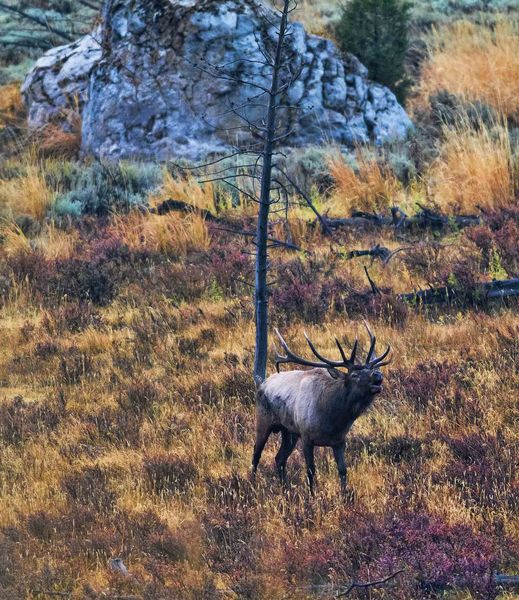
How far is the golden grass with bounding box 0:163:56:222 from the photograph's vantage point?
1338cm

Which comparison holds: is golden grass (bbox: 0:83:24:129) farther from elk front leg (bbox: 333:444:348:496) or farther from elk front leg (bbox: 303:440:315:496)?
elk front leg (bbox: 333:444:348:496)

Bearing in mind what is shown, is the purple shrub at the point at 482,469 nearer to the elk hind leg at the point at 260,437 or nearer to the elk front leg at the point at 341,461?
the elk front leg at the point at 341,461

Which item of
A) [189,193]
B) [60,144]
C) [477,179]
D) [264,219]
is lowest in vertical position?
[60,144]

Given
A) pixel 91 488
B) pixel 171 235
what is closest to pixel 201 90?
pixel 171 235

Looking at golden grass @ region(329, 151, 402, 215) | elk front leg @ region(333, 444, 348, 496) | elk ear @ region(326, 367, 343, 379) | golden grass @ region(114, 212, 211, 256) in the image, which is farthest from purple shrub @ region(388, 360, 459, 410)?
golden grass @ region(329, 151, 402, 215)

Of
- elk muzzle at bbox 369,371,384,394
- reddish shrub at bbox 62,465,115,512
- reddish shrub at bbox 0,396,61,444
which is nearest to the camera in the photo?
elk muzzle at bbox 369,371,384,394

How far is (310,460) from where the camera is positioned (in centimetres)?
508

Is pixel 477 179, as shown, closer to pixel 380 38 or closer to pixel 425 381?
pixel 425 381

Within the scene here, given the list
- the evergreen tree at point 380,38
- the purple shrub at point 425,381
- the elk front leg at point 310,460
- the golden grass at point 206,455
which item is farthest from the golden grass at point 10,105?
the elk front leg at point 310,460

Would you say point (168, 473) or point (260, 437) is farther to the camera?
point (168, 473)

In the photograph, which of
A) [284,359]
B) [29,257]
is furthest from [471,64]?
[284,359]

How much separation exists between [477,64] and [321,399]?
13.6 metres

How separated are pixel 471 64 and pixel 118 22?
6.53 metres

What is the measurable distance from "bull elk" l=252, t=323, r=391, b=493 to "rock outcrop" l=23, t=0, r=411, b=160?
1026cm
